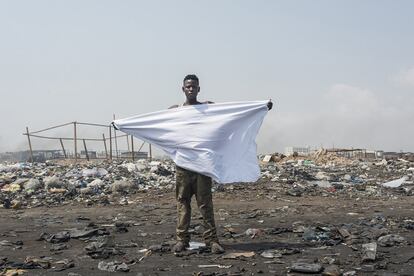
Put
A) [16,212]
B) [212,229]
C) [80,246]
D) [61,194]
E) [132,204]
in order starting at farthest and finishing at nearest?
[61,194]
[132,204]
[16,212]
[80,246]
[212,229]

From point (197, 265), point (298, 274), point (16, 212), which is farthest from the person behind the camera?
point (16, 212)

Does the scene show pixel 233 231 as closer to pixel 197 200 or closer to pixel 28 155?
pixel 197 200

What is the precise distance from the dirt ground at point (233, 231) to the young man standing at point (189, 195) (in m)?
0.18

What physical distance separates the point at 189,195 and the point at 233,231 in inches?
55.9

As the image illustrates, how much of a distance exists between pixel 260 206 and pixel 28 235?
4.23 meters

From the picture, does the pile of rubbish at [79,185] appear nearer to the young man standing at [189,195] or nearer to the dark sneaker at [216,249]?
the young man standing at [189,195]

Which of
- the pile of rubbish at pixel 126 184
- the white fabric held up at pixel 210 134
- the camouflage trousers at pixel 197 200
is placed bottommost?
the pile of rubbish at pixel 126 184

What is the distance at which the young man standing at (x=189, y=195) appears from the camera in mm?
4930

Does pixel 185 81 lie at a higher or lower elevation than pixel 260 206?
higher

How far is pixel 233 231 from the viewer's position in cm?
622

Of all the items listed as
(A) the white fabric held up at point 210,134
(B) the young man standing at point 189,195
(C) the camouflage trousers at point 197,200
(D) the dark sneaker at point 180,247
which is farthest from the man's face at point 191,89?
(D) the dark sneaker at point 180,247

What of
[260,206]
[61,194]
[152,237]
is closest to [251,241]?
[152,237]

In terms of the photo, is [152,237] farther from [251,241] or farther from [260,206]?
[260,206]

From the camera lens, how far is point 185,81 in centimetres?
504
